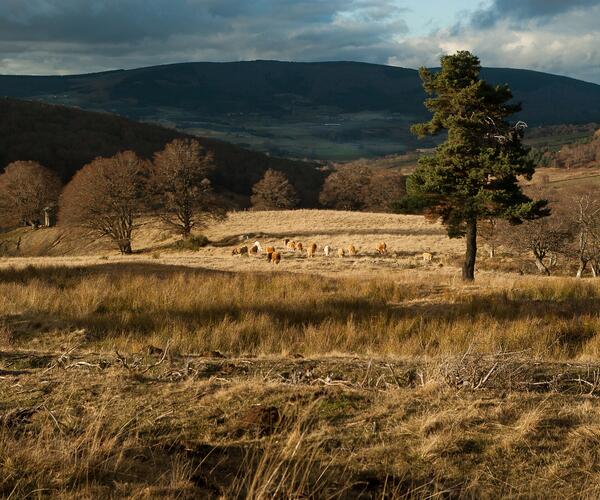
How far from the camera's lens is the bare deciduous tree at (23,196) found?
6681cm

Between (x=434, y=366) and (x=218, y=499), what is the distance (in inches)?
123

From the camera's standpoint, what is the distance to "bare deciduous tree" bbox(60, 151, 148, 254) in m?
47.0

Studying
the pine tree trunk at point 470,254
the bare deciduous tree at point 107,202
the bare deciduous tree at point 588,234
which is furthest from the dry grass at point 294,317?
the bare deciduous tree at point 107,202

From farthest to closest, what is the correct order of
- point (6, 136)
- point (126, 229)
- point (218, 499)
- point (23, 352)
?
point (6, 136) < point (126, 229) < point (23, 352) < point (218, 499)

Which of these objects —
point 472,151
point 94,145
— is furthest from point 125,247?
point 94,145

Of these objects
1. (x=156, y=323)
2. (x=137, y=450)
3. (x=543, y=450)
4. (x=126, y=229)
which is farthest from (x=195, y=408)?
(x=126, y=229)

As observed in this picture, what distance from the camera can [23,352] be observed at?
6.57 metres

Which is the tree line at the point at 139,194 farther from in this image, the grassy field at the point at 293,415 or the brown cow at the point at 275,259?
the grassy field at the point at 293,415

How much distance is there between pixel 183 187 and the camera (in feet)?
162

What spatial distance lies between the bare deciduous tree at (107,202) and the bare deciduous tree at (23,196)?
21.3 metres

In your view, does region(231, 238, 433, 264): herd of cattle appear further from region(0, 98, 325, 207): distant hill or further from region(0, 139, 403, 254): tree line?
region(0, 98, 325, 207): distant hill

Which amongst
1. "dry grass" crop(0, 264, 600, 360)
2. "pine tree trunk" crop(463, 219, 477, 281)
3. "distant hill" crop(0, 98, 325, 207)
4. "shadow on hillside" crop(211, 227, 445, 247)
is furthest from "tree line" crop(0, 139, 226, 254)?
"distant hill" crop(0, 98, 325, 207)

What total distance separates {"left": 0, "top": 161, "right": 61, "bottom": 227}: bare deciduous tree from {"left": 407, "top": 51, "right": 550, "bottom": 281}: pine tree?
5904 centimetres

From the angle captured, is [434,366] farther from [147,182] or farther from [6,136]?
[6,136]
